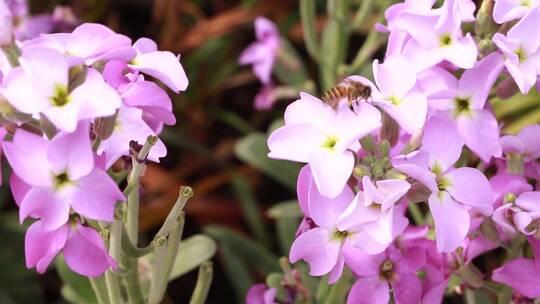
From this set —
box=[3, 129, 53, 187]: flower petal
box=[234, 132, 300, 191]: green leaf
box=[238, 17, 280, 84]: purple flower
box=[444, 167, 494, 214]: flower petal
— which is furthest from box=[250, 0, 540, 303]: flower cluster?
box=[238, 17, 280, 84]: purple flower

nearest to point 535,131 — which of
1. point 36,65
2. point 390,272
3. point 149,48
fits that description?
point 390,272

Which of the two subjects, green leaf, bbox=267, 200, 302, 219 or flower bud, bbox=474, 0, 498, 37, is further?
green leaf, bbox=267, 200, 302, 219

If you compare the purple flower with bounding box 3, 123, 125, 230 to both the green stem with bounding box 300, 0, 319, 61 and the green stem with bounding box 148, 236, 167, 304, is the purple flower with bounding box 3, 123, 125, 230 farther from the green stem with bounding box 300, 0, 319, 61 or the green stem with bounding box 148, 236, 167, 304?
the green stem with bounding box 300, 0, 319, 61

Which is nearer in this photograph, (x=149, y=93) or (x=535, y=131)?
(x=149, y=93)

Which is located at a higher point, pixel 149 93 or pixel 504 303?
pixel 149 93

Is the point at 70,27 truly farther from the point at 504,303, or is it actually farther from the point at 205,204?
the point at 504,303
